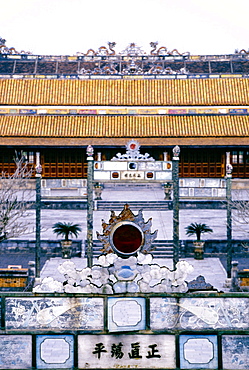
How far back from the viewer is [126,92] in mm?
43531

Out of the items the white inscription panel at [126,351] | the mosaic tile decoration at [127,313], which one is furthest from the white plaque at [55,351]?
the mosaic tile decoration at [127,313]

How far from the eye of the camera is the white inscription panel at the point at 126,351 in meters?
11.2

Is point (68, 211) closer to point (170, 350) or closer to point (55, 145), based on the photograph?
point (55, 145)

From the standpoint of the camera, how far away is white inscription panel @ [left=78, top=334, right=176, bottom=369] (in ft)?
36.9

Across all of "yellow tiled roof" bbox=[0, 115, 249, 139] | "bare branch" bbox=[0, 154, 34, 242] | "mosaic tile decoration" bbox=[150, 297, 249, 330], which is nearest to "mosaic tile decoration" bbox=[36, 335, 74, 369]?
"mosaic tile decoration" bbox=[150, 297, 249, 330]

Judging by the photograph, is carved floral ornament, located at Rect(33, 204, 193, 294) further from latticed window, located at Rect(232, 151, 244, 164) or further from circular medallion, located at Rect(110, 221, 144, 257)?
latticed window, located at Rect(232, 151, 244, 164)

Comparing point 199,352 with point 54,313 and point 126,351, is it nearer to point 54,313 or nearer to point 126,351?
point 126,351

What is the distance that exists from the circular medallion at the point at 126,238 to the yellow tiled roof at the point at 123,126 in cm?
2523

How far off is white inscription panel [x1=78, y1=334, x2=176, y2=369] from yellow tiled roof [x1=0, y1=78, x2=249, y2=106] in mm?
32048

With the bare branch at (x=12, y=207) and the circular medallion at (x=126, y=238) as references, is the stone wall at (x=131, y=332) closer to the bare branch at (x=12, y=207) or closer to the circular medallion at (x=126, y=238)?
the circular medallion at (x=126, y=238)

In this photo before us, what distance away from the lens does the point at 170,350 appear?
11.2m

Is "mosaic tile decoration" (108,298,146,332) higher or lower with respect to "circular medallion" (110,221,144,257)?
lower

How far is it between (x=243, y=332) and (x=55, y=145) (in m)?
29.3

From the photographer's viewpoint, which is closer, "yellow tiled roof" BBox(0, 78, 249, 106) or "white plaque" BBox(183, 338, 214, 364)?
A: "white plaque" BBox(183, 338, 214, 364)
